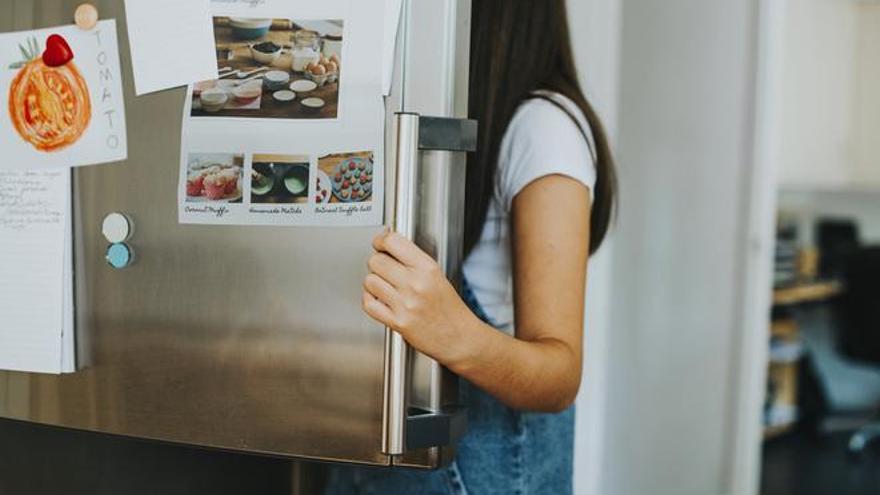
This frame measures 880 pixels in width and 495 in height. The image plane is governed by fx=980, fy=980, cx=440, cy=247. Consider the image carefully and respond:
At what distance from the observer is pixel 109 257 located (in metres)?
0.87

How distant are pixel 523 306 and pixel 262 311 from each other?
24 cm

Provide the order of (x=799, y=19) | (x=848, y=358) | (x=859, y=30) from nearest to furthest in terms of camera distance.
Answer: (x=848, y=358), (x=799, y=19), (x=859, y=30)

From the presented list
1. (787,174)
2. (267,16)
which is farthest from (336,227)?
(787,174)

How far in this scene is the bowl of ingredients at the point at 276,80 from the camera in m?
0.80

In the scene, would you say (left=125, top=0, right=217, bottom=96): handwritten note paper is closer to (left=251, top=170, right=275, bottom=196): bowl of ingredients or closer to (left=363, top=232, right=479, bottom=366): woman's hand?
(left=251, top=170, right=275, bottom=196): bowl of ingredients

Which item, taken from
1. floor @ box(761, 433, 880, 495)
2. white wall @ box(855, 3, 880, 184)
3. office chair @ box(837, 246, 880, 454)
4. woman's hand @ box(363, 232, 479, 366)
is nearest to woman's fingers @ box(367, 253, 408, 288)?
woman's hand @ box(363, 232, 479, 366)

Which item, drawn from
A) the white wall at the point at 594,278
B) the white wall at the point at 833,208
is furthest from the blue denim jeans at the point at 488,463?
the white wall at the point at 833,208

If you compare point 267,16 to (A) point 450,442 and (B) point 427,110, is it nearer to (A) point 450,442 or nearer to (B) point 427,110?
(B) point 427,110

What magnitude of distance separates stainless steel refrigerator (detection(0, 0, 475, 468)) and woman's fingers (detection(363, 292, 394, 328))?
0.05 ft

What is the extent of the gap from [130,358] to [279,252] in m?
0.17

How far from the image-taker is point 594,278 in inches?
93.7

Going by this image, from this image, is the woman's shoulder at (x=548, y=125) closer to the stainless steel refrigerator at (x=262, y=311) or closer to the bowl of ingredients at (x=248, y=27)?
the stainless steel refrigerator at (x=262, y=311)

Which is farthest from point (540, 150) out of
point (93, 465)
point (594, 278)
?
point (594, 278)

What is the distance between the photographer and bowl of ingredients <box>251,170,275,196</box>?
81 centimetres
